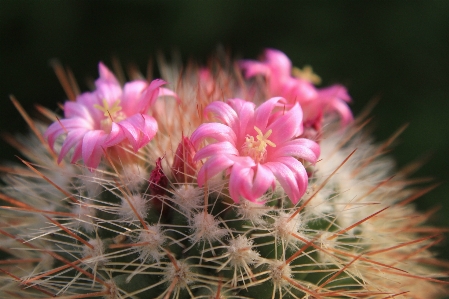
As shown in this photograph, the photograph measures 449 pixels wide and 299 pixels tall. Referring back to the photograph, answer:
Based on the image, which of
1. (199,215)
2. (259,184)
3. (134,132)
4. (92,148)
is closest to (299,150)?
(259,184)

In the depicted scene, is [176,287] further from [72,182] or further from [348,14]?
[348,14]

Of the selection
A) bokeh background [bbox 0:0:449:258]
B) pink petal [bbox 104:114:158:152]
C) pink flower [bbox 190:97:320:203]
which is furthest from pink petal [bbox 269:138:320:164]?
bokeh background [bbox 0:0:449:258]

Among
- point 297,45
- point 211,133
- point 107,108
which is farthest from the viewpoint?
point 297,45

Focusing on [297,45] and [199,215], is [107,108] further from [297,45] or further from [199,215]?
[297,45]

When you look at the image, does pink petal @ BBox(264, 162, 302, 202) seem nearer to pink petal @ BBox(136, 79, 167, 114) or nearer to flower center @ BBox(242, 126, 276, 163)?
flower center @ BBox(242, 126, 276, 163)

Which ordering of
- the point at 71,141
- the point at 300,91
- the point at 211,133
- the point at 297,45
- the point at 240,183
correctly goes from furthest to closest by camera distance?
the point at 297,45, the point at 300,91, the point at 71,141, the point at 211,133, the point at 240,183

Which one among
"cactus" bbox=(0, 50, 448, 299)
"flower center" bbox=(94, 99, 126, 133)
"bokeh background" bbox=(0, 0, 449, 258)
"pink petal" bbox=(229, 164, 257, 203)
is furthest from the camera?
"bokeh background" bbox=(0, 0, 449, 258)

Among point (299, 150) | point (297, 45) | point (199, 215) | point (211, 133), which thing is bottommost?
point (297, 45)
